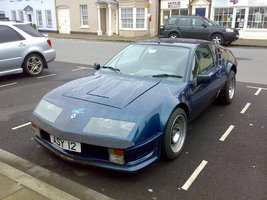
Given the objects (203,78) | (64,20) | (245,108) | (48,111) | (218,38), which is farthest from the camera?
(64,20)

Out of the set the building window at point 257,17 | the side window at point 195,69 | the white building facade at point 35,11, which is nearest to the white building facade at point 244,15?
the building window at point 257,17

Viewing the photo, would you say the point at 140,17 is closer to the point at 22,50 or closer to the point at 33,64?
the point at 33,64

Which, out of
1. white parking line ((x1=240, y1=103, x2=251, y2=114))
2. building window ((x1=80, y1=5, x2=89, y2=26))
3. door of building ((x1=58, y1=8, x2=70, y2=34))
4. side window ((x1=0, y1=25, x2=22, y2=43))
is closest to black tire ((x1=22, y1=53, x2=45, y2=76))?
side window ((x1=0, y1=25, x2=22, y2=43))

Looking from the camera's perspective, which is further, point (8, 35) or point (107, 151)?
point (8, 35)

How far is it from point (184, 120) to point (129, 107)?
3.21ft

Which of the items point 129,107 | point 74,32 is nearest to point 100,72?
point 129,107

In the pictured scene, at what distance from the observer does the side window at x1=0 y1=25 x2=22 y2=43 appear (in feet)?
25.2

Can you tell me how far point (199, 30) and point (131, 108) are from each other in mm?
15431

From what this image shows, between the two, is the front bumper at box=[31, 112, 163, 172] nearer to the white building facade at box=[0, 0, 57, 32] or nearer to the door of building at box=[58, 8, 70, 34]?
the door of building at box=[58, 8, 70, 34]

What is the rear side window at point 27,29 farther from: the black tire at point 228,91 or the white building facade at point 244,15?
the white building facade at point 244,15

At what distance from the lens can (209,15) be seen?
70.5 ft

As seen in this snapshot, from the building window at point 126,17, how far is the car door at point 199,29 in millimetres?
8381

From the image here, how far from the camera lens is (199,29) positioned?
1719 cm

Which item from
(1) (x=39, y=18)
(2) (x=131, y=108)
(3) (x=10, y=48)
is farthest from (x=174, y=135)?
(1) (x=39, y=18)
